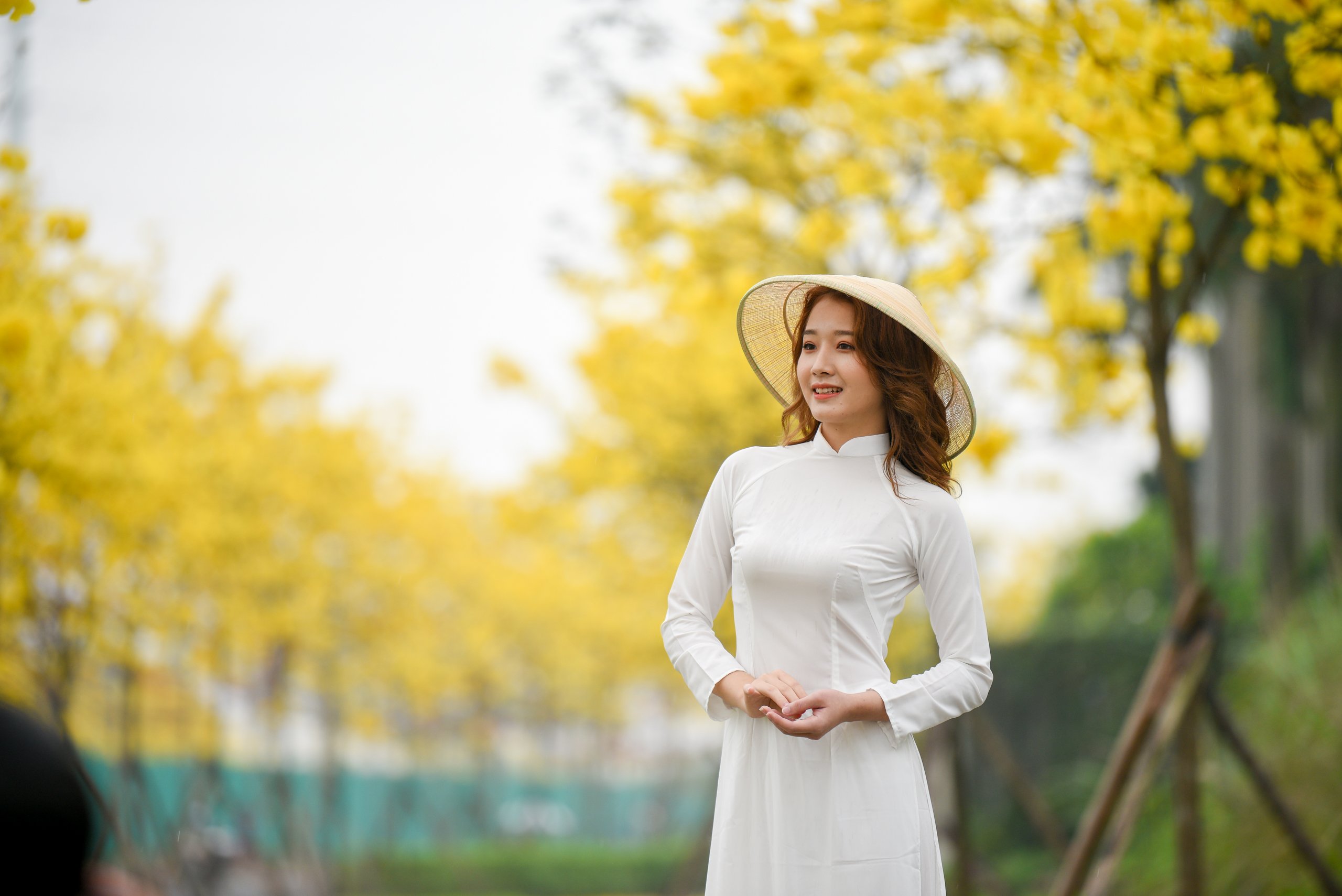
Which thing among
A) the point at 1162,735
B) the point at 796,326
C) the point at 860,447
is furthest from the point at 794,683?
the point at 1162,735

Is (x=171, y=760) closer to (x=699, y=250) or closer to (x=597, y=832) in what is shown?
(x=597, y=832)

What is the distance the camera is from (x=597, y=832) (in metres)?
22.5

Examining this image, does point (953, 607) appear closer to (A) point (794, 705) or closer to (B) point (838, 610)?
(B) point (838, 610)

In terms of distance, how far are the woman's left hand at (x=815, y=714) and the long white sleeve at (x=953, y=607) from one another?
0.13 meters

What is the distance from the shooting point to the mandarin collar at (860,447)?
210 cm

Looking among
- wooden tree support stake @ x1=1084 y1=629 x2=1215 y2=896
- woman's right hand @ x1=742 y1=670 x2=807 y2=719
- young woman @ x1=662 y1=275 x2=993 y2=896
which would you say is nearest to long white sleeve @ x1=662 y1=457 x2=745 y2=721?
young woman @ x1=662 y1=275 x2=993 y2=896

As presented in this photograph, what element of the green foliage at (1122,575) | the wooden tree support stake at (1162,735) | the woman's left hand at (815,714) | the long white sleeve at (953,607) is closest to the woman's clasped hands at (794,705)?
the woman's left hand at (815,714)

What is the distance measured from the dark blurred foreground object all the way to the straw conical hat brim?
1350mm

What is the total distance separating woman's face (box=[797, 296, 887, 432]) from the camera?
Answer: 2061 millimetres

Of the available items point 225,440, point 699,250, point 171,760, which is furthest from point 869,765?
point 171,760

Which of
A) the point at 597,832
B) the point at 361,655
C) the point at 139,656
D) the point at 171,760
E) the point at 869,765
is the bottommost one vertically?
the point at 597,832

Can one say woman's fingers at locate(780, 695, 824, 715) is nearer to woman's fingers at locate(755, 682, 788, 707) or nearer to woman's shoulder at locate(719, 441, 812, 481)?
woman's fingers at locate(755, 682, 788, 707)

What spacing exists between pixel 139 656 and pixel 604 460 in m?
5.24

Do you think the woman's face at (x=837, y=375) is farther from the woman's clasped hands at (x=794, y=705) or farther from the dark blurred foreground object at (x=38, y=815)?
the dark blurred foreground object at (x=38, y=815)
